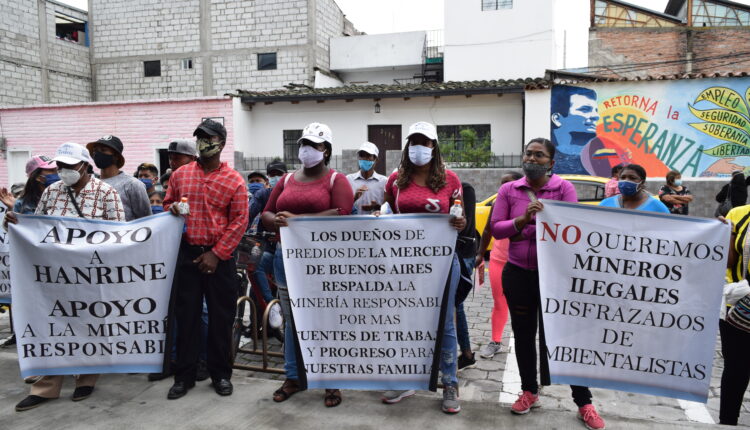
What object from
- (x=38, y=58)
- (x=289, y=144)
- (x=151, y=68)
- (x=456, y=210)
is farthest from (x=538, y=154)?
(x=38, y=58)

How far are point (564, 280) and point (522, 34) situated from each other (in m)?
21.7

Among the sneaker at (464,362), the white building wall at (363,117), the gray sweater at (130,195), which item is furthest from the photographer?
the white building wall at (363,117)

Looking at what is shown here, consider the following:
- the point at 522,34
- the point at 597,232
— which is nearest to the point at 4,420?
the point at 597,232

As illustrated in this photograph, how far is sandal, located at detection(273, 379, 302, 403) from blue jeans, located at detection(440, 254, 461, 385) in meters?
1.05

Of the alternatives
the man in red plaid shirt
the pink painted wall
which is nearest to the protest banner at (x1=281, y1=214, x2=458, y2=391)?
the man in red plaid shirt

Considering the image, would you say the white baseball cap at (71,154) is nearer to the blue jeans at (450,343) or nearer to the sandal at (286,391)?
the sandal at (286,391)

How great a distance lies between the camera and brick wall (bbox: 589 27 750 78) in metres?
24.9

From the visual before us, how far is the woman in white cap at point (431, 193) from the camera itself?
142 inches

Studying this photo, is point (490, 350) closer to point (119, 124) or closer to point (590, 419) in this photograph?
point (590, 419)

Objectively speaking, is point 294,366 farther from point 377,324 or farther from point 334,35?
point 334,35

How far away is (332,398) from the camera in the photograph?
3734 mm

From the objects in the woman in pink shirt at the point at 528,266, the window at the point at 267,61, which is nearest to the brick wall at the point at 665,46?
the window at the point at 267,61

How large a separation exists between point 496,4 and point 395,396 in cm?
2250

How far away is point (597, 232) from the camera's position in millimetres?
3377
